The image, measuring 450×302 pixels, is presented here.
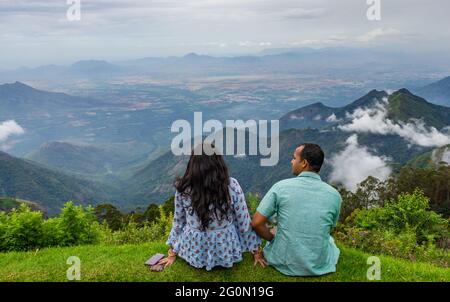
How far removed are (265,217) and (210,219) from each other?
0.84 metres

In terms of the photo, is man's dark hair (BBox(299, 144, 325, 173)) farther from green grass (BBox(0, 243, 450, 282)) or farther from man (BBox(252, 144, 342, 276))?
green grass (BBox(0, 243, 450, 282))

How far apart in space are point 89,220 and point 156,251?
2.82m

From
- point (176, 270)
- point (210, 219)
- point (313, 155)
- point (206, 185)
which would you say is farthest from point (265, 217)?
point (176, 270)

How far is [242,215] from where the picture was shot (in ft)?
20.5

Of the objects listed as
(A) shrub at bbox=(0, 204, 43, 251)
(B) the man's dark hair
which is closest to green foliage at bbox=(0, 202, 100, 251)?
(A) shrub at bbox=(0, 204, 43, 251)

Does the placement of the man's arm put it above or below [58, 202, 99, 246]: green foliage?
above

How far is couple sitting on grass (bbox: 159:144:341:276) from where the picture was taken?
5.80m

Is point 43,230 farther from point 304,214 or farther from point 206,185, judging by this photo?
point 304,214

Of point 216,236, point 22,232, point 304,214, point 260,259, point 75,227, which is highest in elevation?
point 304,214

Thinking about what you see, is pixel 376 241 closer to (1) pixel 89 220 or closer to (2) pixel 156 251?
(2) pixel 156 251

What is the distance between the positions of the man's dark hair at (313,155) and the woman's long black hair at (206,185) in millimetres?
1196

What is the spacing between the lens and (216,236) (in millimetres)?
6176
